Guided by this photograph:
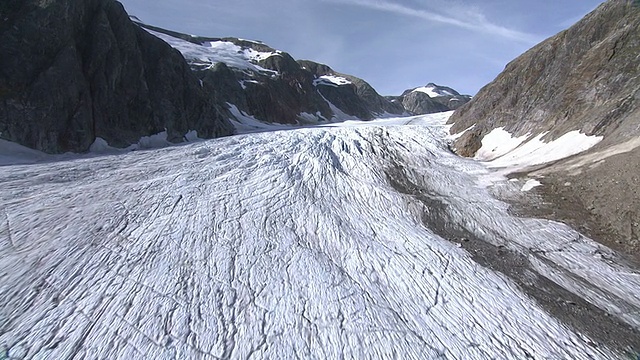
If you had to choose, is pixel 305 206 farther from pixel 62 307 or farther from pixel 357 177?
pixel 62 307

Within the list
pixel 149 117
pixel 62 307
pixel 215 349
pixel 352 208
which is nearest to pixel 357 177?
pixel 352 208

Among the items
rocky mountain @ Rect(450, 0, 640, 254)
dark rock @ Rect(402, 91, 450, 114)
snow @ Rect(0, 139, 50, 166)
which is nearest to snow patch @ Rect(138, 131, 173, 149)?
snow @ Rect(0, 139, 50, 166)

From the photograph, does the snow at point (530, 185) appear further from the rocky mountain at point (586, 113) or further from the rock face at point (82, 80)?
the rock face at point (82, 80)

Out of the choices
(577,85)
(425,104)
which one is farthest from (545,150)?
(425,104)

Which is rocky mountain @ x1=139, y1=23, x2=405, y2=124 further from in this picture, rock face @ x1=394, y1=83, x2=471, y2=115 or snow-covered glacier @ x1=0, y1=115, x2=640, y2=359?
snow-covered glacier @ x1=0, y1=115, x2=640, y2=359

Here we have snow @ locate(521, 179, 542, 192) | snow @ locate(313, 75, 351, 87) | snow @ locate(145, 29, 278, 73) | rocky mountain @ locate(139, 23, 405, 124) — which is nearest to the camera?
snow @ locate(521, 179, 542, 192)

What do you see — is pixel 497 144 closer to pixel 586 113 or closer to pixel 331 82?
pixel 586 113

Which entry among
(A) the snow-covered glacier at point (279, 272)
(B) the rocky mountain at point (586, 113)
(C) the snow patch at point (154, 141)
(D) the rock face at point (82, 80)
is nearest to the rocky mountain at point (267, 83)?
(D) the rock face at point (82, 80)
